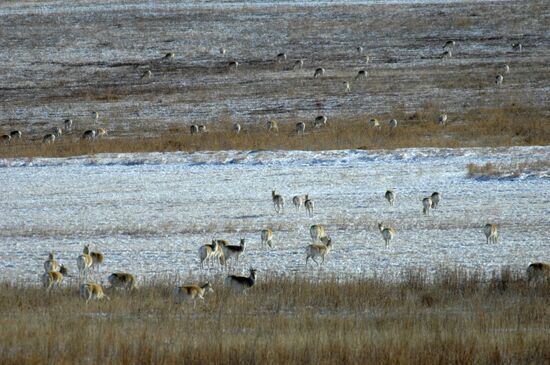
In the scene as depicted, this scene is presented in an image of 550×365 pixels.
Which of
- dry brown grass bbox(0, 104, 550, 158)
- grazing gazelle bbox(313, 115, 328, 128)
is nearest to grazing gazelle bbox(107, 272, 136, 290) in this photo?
dry brown grass bbox(0, 104, 550, 158)

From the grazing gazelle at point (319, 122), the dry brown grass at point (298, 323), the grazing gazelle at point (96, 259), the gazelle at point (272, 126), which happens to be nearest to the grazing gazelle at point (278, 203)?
the grazing gazelle at point (96, 259)

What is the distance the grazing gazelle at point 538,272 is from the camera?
14.0 metres

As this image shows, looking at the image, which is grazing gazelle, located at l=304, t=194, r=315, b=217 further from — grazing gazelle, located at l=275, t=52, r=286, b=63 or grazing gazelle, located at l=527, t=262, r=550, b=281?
grazing gazelle, located at l=275, t=52, r=286, b=63

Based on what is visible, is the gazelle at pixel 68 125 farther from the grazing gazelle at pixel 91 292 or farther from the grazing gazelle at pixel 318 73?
the grazing gazelle at pixel 91 292

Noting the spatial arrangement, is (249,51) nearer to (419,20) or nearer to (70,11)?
(419,20)

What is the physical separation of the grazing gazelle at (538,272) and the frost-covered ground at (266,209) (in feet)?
4.55

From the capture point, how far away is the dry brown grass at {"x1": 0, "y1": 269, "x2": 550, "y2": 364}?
1061 centimetres

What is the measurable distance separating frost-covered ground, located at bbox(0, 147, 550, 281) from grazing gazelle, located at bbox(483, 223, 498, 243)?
8.5 inches

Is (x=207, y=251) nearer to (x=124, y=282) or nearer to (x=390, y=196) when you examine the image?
(x=124, y=282)

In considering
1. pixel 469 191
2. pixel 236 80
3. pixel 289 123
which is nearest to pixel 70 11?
pixel 236 80

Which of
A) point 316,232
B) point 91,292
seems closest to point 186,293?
point 91,292

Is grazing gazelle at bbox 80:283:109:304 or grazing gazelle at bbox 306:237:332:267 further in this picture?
grazing gazelle at bbox 306:237:332:267

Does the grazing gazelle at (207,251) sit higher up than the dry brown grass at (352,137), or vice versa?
the dry brown grass at (352,137)

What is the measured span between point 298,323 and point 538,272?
13.4ft
